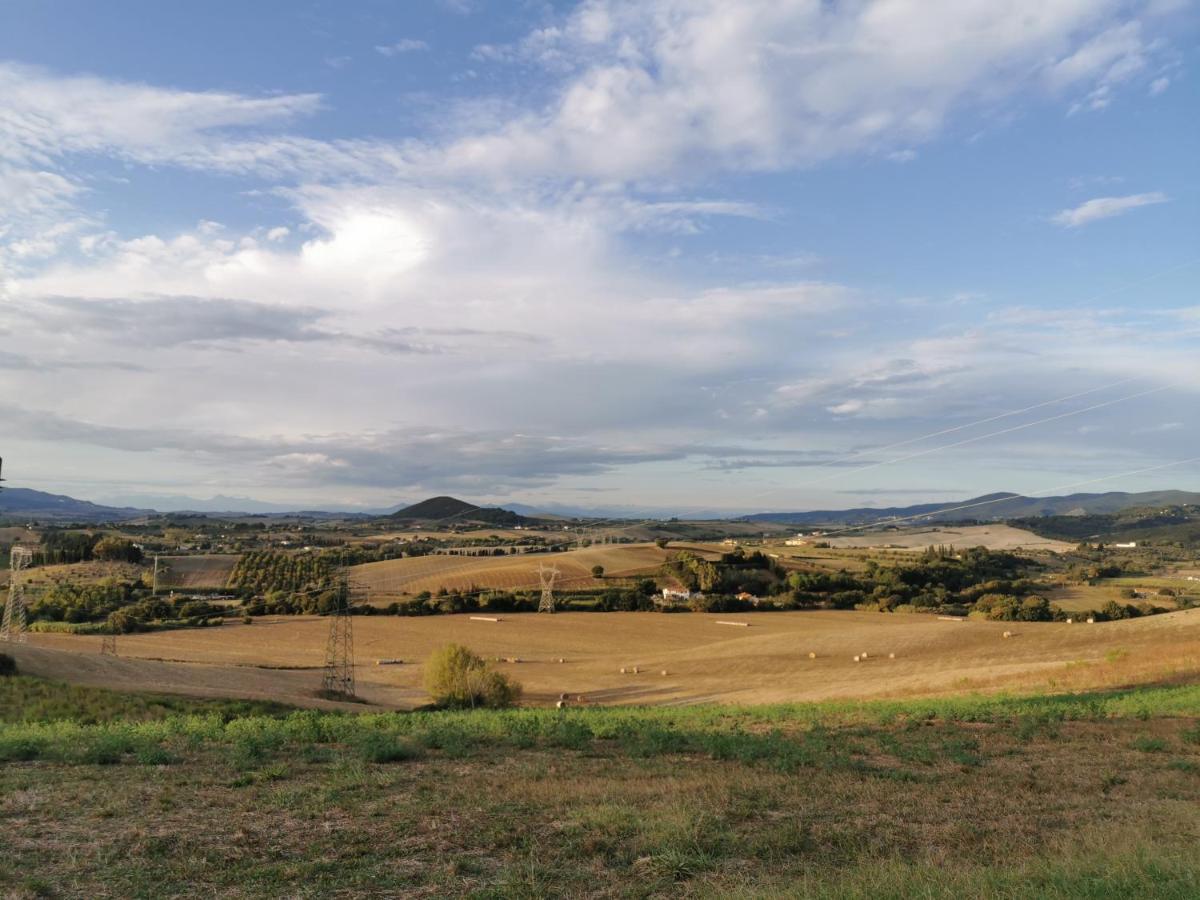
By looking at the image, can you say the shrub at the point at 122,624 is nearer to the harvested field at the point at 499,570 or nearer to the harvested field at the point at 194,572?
the harvested field at the point at 194,572

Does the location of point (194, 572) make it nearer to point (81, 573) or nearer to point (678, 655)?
point (81, 573)

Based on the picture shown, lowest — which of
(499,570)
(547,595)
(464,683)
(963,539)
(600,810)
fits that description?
(547,595)

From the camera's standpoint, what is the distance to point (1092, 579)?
89.9 meters

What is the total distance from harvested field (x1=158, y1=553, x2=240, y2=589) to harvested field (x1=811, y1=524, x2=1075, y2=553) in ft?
266

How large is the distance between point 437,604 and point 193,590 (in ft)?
106

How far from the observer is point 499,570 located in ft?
313

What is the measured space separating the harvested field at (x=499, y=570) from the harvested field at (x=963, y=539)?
33.8m

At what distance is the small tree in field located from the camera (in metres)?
37.4

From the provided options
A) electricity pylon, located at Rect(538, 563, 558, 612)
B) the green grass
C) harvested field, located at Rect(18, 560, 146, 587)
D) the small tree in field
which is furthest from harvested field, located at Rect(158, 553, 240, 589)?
the green grass

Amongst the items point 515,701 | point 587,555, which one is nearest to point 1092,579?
point 587,555

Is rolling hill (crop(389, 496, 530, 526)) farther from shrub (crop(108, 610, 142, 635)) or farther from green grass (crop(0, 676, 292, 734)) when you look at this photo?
green grass (crop(0, 676, 292, 734))

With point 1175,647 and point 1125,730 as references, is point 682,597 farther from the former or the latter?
point 1125,730

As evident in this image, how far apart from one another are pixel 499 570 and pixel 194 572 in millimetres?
37781

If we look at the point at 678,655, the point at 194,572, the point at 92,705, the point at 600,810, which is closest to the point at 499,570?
the point at 194,572
